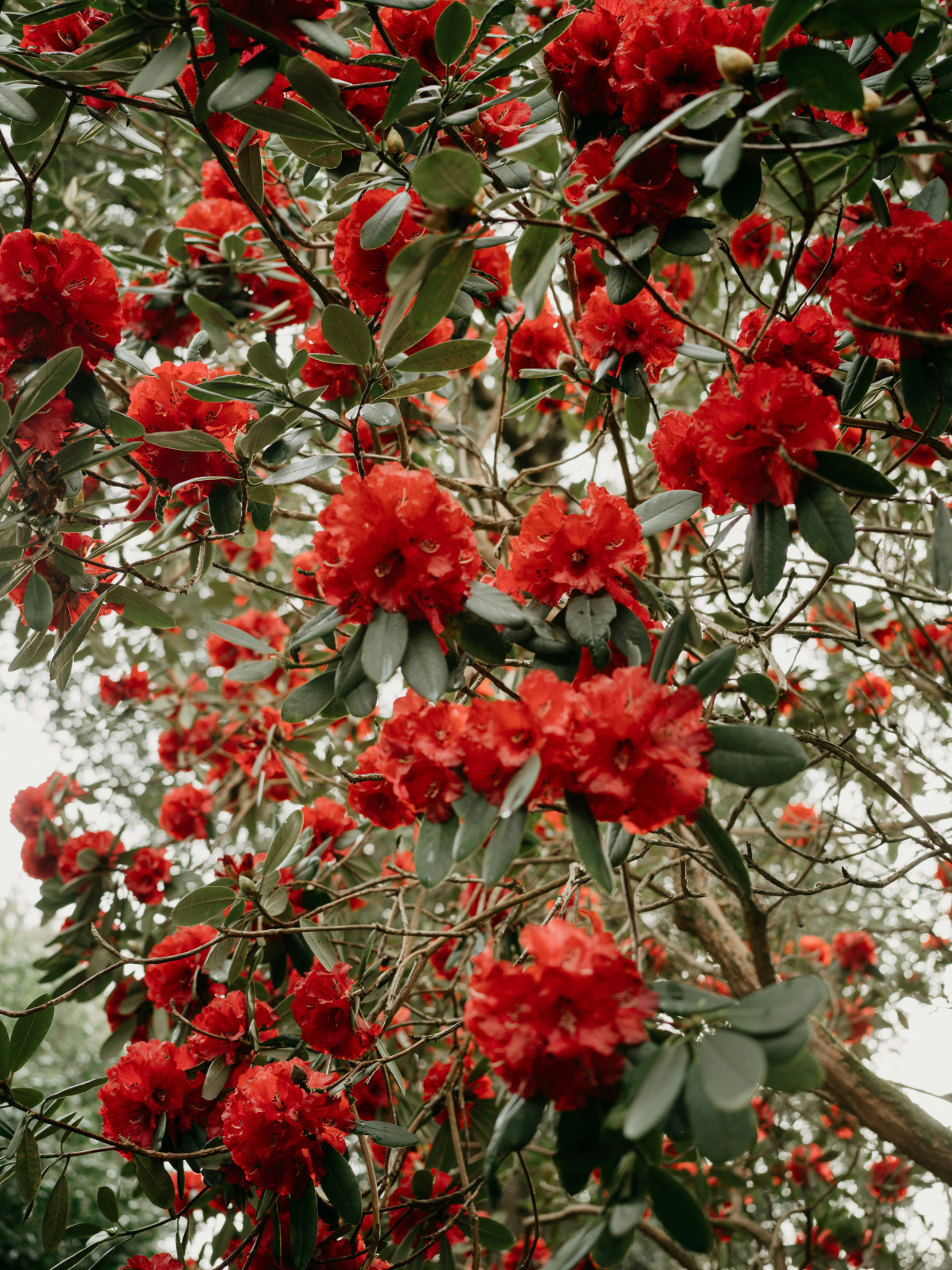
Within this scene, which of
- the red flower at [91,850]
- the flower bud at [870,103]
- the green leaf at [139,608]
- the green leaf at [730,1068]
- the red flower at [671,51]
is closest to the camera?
the green leaf at [730,1068]

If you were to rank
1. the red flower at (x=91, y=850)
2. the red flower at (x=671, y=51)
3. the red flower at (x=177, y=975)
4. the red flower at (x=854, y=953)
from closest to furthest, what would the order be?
the red flower at (x=671, y=51) → the red flower at (x=177, y=975) → the red flower at (x=91, y=850) → the red flower at (x=854, y=953)

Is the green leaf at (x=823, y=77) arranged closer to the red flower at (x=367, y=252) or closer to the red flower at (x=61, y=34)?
the red flower at (x=367, y=252)

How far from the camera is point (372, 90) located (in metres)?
1.40

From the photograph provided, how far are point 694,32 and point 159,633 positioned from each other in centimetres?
260

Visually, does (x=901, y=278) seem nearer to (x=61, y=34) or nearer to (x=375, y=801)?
(x=375, y=801)

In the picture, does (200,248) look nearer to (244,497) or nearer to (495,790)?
(244,497)

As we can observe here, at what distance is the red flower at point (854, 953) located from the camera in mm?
3441

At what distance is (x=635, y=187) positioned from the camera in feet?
3.83

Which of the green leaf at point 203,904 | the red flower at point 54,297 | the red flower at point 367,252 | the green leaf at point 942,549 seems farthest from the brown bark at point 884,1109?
the red flower at point 54,297

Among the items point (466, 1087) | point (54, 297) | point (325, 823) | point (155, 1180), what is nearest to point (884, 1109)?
point (466, 1087)

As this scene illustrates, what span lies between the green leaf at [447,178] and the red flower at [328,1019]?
1.30 metres

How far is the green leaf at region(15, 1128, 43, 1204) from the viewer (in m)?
1.38

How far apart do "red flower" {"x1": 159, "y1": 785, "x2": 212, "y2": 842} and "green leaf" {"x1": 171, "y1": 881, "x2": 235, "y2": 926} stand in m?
1.35

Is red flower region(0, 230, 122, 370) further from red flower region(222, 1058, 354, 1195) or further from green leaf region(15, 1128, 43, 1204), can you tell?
green leaf region(15, 1128, 43, 1204)
